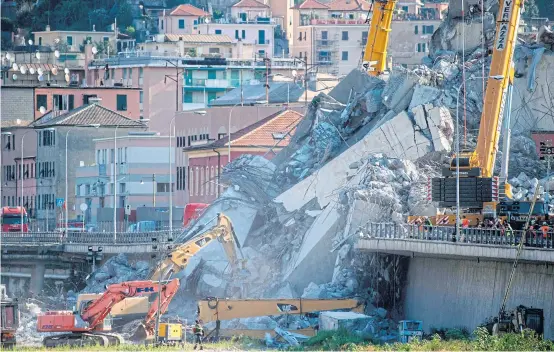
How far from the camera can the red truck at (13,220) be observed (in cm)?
13662

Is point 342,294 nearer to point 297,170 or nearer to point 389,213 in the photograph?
point 389,213

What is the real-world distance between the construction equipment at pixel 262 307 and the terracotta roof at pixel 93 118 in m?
67.5

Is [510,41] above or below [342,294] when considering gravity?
above

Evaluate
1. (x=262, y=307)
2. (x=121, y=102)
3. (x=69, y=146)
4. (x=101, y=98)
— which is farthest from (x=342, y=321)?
(x=121, y=102)

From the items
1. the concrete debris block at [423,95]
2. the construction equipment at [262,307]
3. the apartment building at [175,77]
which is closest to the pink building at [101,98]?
the apartment building at [175,77]

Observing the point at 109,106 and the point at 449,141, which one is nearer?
the point at 449,141

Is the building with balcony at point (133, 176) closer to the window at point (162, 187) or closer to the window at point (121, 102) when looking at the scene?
the window at point (162, 187)

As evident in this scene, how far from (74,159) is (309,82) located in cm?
1568

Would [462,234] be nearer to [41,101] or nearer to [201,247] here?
[201,247]

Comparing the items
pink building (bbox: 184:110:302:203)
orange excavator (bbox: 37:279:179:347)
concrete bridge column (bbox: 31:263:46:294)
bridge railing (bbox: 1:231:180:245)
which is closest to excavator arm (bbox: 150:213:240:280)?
orange excavator (bbox: 37:279:179:347)

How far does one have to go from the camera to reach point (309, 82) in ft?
499

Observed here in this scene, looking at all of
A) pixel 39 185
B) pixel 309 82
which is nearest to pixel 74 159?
pixel 39 185

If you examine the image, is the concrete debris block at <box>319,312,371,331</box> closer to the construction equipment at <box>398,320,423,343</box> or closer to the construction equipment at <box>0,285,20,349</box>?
the construction equipment at <box>398,320,423,343</box>

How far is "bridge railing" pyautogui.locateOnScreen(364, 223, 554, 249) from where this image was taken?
73750 mm
